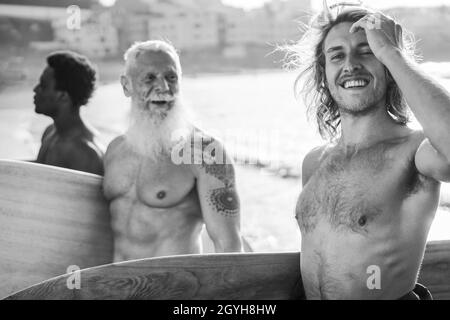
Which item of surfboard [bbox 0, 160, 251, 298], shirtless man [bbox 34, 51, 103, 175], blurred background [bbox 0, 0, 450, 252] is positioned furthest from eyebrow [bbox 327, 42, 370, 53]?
blurred background [bbox 0, 0, 450, 252]

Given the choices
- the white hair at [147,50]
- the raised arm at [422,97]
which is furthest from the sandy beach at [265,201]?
the raised arm at [422,97]

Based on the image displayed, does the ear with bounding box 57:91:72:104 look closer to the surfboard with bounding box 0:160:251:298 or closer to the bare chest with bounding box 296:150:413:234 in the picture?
the surfboard with bounding box 0:160:251:298

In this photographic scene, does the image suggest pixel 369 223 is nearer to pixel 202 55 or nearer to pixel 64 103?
pixel 64 103

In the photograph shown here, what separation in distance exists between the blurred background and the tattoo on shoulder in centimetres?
1075

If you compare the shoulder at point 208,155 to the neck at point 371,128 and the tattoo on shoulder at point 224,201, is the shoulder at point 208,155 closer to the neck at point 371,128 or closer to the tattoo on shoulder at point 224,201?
the tattoo on shoulder at point 224,201

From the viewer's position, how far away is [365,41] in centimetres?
201

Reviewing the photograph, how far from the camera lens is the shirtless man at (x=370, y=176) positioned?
5.76 feet

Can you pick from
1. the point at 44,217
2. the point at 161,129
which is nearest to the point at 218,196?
the point at 161,129

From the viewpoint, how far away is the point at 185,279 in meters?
2.09

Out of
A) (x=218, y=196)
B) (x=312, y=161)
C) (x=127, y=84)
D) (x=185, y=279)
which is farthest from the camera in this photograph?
(x=127, y=84)

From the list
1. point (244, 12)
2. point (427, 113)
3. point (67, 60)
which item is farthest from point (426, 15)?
point (427, 113)

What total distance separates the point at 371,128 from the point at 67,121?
238 centimetres

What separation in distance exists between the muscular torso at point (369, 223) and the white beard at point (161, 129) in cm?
98

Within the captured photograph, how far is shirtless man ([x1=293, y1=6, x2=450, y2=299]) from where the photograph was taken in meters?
1.76
